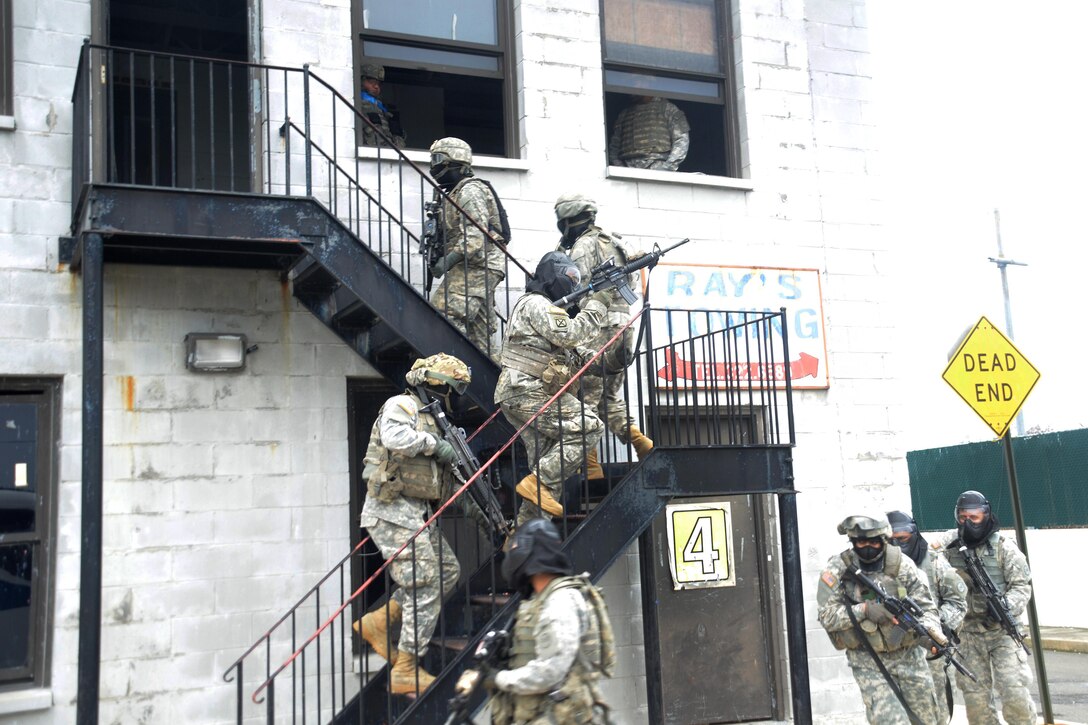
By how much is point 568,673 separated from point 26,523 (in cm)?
428

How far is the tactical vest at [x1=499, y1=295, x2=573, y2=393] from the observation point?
7543mm

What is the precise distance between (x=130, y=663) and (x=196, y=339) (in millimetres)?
2185

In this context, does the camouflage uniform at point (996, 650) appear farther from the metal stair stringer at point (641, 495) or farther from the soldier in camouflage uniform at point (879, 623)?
the metal stair stringer at point (641, 495)

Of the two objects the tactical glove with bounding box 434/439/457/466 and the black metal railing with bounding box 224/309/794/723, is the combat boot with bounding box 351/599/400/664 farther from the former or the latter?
the tactical glove with bounding box 434/439/457/466

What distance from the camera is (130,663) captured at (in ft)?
25.3

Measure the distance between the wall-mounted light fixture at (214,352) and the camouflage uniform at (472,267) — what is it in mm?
1409

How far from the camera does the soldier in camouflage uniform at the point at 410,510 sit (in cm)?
691

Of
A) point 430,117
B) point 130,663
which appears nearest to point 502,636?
point 130,663

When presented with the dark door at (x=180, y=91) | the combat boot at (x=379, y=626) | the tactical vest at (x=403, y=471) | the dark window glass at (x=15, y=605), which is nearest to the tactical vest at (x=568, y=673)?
the combat boot at (x=379, y=626)

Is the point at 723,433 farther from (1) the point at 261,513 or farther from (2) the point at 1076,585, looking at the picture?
(2) the point at 1076,585

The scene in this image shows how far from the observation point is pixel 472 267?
842 cm

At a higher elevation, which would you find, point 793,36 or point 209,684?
point 793,36

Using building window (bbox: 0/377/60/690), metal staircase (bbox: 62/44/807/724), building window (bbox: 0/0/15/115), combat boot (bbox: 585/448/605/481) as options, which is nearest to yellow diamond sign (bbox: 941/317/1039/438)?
metal staircase (bbox: 62/44/807/724)

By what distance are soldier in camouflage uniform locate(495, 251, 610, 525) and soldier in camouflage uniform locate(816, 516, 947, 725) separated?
5.95 ft
